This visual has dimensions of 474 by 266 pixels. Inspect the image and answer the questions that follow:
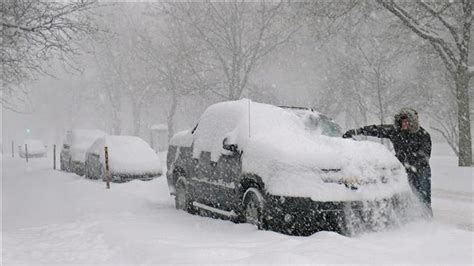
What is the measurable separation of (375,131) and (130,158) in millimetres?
9203

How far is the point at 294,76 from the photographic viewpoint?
134 feet

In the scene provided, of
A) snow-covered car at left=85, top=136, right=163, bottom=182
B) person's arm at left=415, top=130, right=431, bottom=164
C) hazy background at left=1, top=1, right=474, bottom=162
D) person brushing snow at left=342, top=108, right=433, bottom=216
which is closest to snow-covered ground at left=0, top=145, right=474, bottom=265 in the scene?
person brushing snow at left=342, top=108, right=433, bottom=216

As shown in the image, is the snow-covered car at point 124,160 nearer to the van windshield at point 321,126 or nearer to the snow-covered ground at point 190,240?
the snow-covered ground at point 190,240

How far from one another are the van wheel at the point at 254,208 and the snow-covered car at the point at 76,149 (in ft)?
43.9

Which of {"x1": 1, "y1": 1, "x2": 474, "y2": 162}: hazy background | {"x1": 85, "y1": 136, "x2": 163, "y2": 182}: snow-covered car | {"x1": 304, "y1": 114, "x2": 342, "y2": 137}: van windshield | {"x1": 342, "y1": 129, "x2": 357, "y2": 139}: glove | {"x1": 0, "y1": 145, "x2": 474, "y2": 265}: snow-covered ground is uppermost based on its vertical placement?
{"x1": 1, "y1": 1, "x2": 474, "y2": 162}: hazy background

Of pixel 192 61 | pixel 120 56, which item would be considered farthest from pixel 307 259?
pixel 120 56

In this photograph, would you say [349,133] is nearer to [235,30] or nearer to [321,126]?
[321,126]

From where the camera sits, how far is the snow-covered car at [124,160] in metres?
15.6

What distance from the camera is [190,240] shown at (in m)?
6.46

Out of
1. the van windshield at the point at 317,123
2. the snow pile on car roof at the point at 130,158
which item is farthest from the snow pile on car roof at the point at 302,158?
the snow pile on car roof at the point at 130,158

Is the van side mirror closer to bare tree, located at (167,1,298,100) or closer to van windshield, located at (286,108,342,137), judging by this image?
van windshield, located at (286,108,342,137)

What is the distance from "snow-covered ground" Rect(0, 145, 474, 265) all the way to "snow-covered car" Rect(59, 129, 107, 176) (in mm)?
9297

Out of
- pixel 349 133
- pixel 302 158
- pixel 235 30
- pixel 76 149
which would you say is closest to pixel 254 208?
pixel 302 158

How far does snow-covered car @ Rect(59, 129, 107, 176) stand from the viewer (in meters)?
20.1
